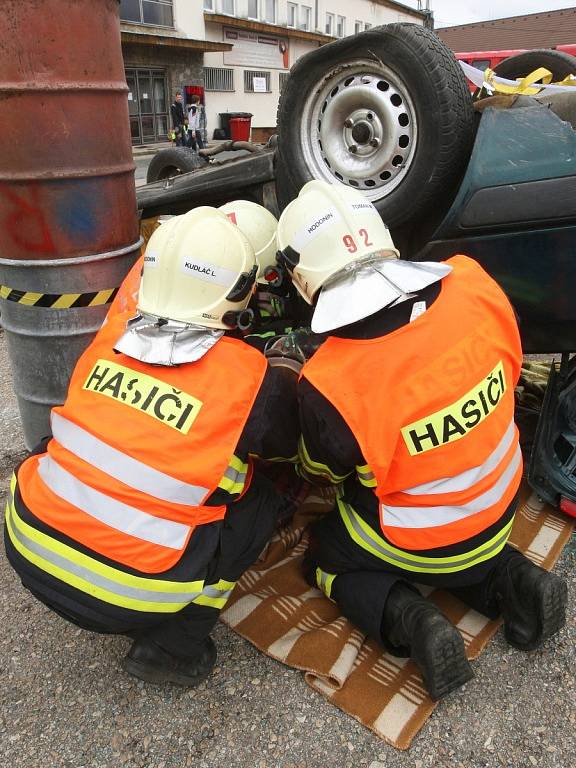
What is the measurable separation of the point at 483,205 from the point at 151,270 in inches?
49.5

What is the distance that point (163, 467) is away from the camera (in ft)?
5.39

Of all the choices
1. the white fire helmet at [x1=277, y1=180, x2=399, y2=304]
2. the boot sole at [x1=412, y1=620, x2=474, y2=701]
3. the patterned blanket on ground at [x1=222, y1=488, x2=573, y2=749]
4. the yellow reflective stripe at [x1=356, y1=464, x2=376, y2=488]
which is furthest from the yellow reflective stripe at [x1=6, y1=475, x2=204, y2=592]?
the white fire helmet at [x1=277, y1=180, x2=399, y2=304]

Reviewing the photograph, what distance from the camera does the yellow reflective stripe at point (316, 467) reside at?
75.5 inches

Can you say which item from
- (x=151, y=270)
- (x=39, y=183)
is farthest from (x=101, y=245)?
(x=151, y=270)

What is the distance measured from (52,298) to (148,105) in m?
19.9

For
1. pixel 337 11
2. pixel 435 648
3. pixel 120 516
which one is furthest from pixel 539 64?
pixel 337 11

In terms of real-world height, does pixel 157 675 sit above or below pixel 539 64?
below

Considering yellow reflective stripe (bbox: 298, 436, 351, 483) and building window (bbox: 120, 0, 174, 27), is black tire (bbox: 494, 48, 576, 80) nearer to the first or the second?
yellow reflective stripe (bbox: 298, 436, 351, 483)

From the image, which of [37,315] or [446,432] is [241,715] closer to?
[446,432]

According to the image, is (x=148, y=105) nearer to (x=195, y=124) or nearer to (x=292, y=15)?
(x=195, y=124)

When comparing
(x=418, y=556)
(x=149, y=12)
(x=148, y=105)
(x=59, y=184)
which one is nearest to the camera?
(x=418, y=556)

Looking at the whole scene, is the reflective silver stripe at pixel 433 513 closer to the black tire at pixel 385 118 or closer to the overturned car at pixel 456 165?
the overturned car at pixel 456 165

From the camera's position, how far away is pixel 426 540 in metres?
1.80

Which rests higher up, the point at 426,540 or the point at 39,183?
the point at 39,183
